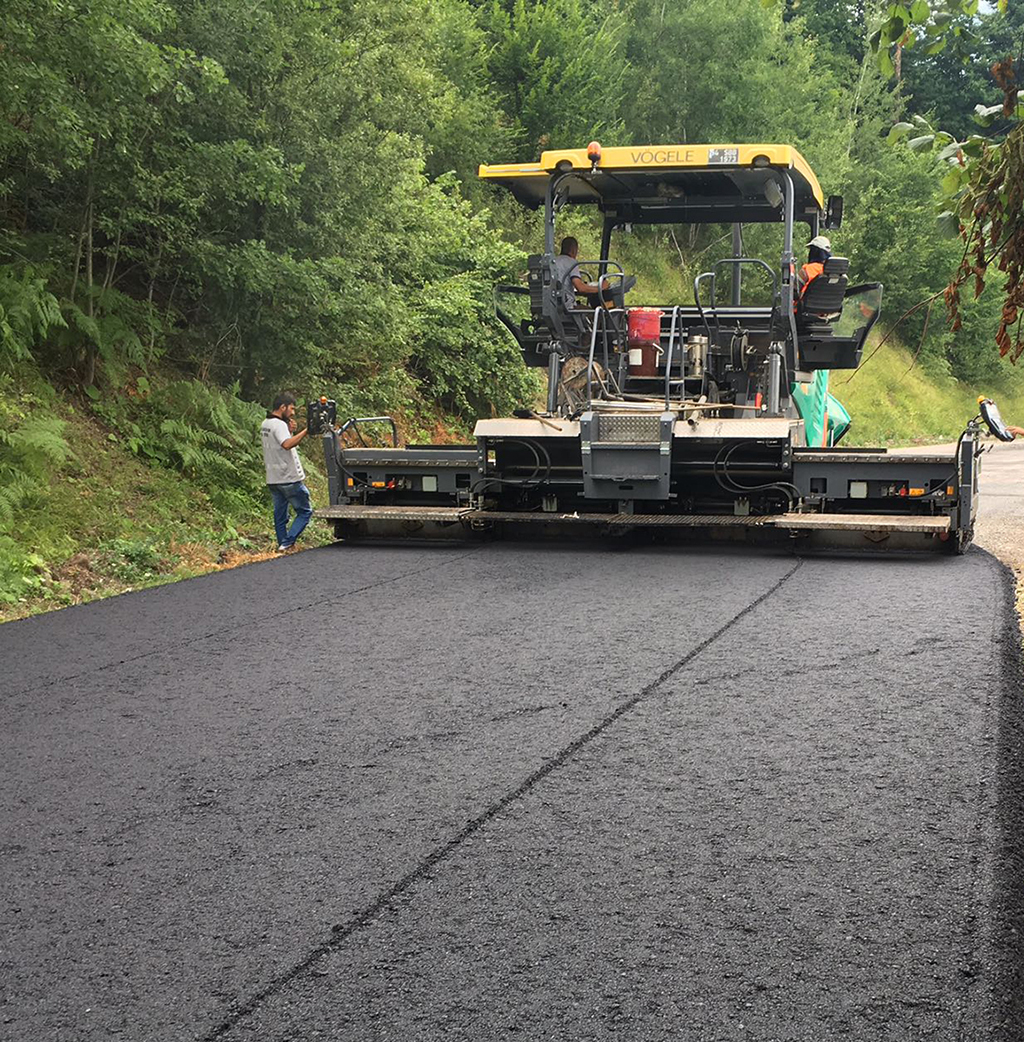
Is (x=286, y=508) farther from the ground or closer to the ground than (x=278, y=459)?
closer to the ground

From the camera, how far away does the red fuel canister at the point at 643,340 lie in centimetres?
1033

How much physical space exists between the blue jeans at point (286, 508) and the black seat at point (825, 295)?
4.26 m

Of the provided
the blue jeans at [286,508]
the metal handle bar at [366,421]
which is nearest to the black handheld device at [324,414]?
the metal handle bar at [366,421]

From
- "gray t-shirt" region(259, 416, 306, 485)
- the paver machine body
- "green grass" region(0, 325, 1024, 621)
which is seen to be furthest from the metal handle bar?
"green grass" region(0, 325, 1024, 621)

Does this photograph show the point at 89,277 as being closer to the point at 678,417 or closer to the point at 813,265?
the point at 678,417

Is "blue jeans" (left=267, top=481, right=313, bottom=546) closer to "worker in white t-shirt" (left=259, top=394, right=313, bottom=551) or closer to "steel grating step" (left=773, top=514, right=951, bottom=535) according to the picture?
"worker in white t-shirt" (left=259, top=394, right=313, bottom=551)

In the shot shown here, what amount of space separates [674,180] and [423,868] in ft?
26.4

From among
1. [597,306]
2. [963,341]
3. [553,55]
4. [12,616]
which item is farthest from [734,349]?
[963,341]

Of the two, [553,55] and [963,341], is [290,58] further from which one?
[963,341]

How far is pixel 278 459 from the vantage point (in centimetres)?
1047

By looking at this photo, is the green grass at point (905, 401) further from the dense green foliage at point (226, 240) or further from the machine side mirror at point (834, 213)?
the machine side mirror at point (834, 213)

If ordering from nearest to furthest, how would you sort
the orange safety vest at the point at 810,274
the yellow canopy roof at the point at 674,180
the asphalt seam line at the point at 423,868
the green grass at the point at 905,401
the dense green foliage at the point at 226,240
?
the asphalt seam line at the point at 423,868
the dense green foliage at the point at 226,240
the yellow canopy roof at the point at 674,180
the orange safety vest at the point at 810,274
the green grass at the point at 905,401

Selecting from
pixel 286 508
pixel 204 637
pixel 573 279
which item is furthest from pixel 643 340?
pixel 204 637

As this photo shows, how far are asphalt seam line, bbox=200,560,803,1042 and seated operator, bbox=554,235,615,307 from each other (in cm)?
503
